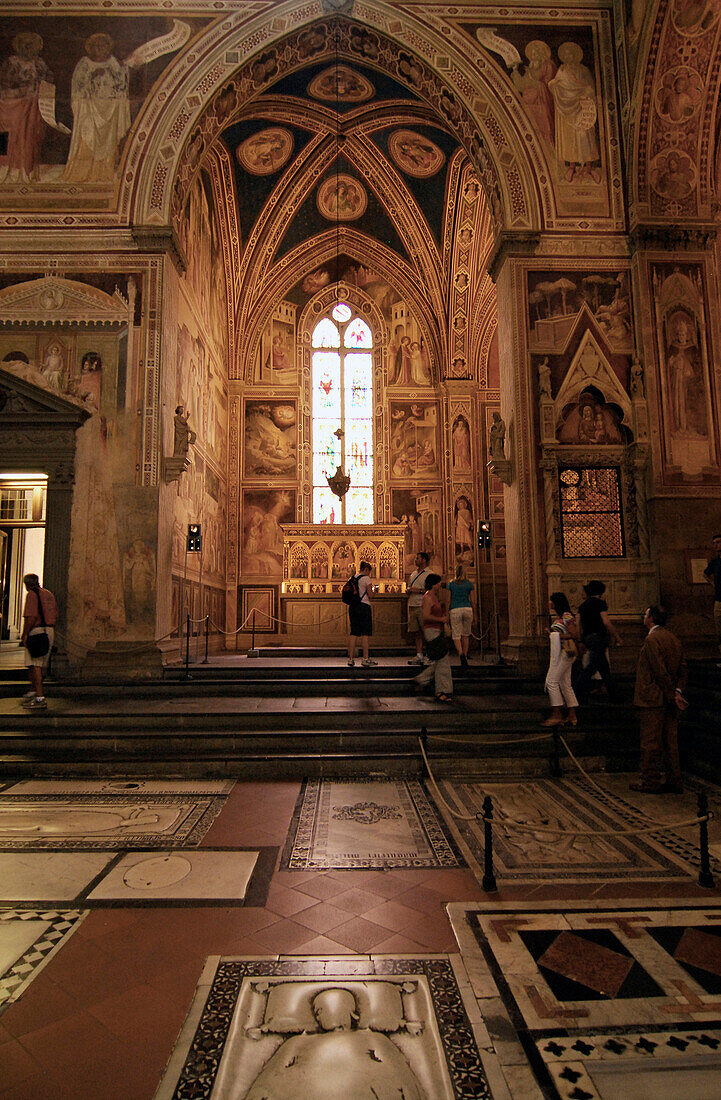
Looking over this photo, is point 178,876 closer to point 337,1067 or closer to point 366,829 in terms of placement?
point 366,829

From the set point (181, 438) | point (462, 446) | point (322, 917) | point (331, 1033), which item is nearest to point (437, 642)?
point (322, 917)

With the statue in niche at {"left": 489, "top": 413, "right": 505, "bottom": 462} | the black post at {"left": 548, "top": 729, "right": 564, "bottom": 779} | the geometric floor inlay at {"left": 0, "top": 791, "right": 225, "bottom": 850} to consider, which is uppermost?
the statue in niche at {"left": 489, "top": 413, "right": 505, "bottom": 462}

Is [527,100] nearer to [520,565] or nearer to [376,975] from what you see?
[520,565]

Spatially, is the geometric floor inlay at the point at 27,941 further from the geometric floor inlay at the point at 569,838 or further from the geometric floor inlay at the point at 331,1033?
the geometric floor inlay at the point at 569,838

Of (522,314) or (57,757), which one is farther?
(522,314)

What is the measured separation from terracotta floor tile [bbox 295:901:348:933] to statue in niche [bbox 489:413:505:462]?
871 cm

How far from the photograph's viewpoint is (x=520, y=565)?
35.8 feet

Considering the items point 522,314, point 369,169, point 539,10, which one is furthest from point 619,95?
point 369,169

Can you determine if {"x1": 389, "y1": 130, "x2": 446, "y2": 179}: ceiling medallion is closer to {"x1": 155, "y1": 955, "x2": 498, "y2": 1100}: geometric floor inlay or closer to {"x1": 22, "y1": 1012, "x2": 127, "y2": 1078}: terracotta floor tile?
{"x1": 155, "y1": 955, "x2": 498, "y2": 1100}: geometric floor inlay

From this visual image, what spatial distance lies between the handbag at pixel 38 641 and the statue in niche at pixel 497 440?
723cm

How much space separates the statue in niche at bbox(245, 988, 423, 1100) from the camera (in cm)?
232

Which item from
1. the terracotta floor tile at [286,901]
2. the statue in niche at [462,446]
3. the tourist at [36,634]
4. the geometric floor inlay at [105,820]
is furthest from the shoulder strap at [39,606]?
the statue in niche at [462,446]

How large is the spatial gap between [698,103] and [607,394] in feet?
17.1

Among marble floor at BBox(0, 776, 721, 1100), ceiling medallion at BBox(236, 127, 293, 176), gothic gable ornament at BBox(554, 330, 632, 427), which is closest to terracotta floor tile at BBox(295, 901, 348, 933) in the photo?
marble floor at BBox(0, 776, 721, 1100)
